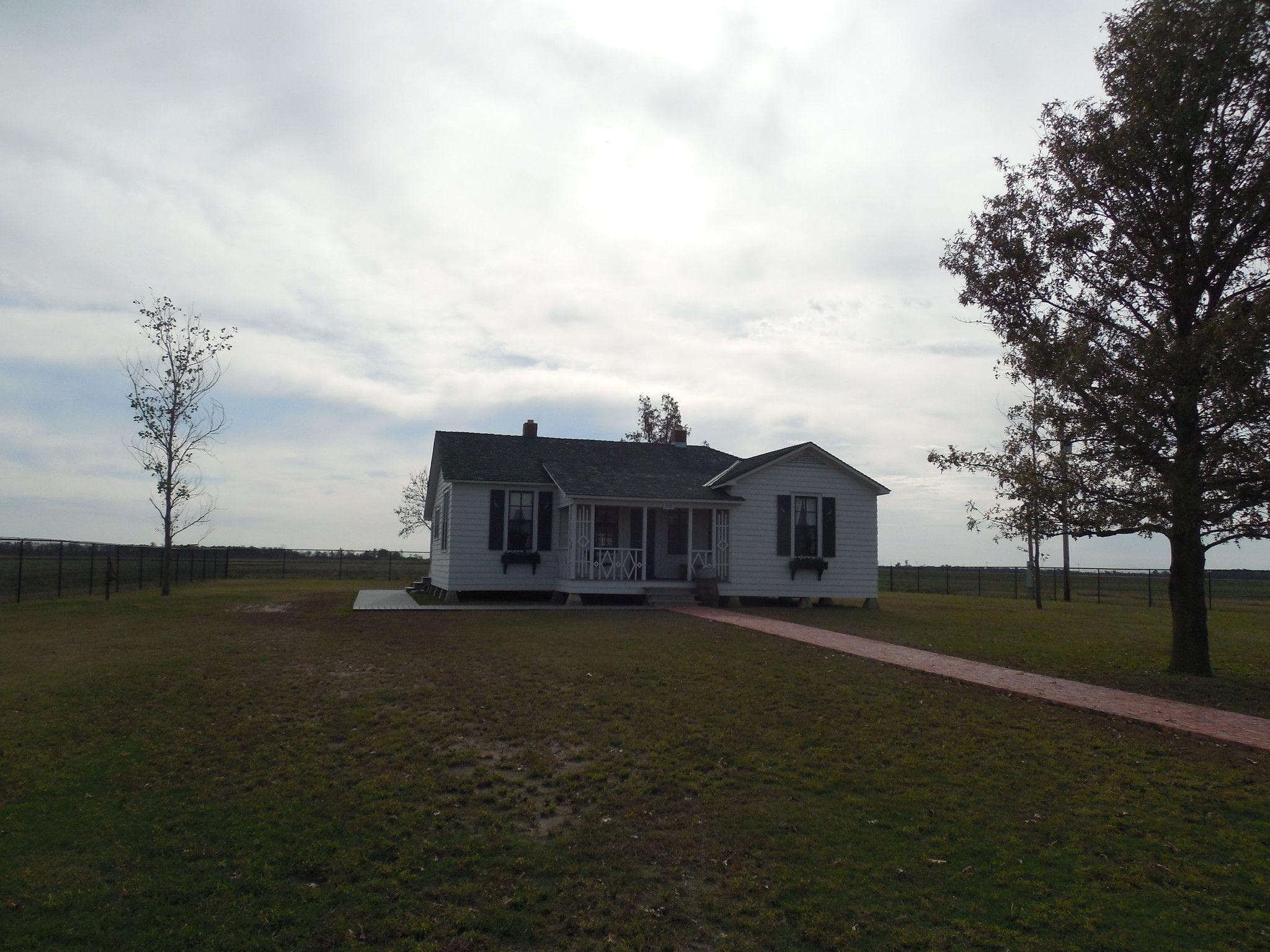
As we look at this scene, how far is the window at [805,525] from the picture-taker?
920 inches

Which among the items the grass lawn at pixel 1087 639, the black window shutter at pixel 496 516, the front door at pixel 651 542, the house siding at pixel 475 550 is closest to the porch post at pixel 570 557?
the house siding at pixel 475 550

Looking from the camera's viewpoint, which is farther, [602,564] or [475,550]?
[475,550]

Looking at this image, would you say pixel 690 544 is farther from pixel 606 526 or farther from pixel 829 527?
pixel 829 527

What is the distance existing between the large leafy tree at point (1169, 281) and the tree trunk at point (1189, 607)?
0.8 inches

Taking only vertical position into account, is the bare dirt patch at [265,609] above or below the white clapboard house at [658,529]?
below

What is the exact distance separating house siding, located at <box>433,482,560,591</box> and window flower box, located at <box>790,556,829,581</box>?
723cm

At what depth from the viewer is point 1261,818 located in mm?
5910

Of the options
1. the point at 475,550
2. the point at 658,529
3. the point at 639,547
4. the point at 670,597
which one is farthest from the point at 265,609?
the point at 658,529

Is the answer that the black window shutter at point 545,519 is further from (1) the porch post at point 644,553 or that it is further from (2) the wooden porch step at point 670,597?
(2) the wooden porch step at point 670,597

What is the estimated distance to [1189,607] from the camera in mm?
11969

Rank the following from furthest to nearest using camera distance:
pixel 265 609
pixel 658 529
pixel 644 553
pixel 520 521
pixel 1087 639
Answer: pixel 658 529 → pixel 520 521 → pixel 644 553 → pixel 265 609 → pixel 1087 639

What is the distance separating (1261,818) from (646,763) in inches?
178

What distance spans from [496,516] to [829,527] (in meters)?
9.43

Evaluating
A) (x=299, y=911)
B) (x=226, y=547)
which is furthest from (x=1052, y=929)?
(x=226, y=547)
